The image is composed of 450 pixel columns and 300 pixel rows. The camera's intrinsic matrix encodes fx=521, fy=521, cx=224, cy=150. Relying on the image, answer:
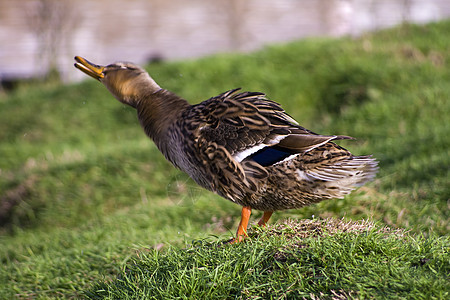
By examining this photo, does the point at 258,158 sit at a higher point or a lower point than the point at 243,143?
lower

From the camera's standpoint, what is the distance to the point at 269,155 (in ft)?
11.3

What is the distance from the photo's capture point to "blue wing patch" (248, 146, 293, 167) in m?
3.42

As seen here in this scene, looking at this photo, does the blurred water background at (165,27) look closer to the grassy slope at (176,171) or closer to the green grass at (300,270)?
the grassy slope at (176,171)

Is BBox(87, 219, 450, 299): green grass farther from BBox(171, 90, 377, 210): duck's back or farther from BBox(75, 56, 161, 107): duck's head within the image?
BBox(75, 56, 161, 107): duck's head

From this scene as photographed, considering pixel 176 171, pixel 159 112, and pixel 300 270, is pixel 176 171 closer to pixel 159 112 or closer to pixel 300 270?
pixel 159 112

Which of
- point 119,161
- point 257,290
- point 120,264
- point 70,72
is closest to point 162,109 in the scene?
point 120,264

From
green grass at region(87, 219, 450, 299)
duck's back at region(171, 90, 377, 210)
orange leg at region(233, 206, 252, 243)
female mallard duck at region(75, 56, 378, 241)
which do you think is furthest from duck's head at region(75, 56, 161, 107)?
green grass at region(87, 219, 450, 299)

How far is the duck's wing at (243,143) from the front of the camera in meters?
3.42

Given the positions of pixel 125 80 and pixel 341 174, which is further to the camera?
pixel 125 80

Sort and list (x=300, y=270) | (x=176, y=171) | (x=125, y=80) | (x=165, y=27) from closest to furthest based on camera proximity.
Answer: (x=300, y=270)
(x=125, y=80)
(x=176, y=171)
(x=165, y=27)

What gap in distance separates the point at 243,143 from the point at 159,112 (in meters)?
0.79

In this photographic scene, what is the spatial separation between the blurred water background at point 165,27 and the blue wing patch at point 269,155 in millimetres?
14421

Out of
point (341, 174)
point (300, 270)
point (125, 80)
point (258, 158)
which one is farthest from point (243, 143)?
point (125, 80)

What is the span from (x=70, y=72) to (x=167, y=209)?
1282 cm
